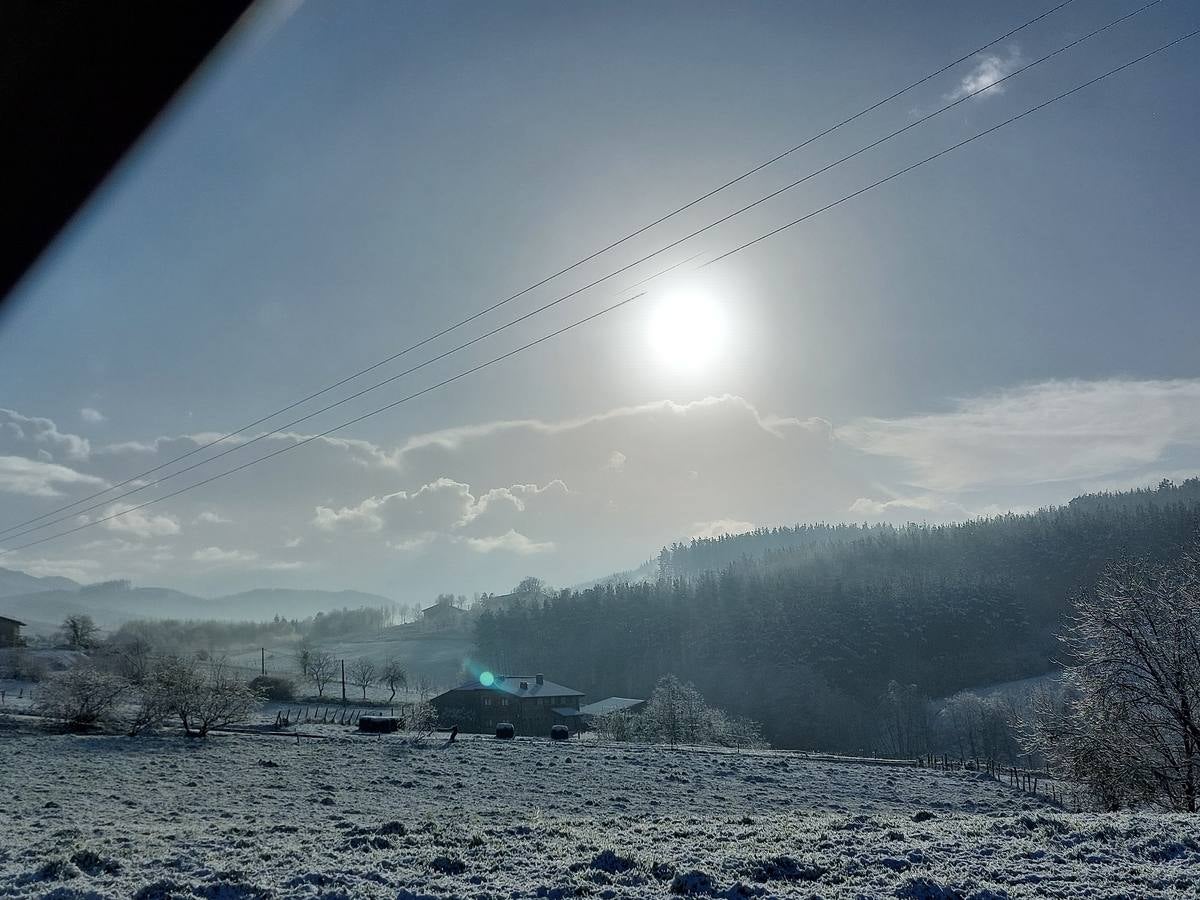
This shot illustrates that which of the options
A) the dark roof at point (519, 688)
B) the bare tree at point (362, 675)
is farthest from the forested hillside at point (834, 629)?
Result: the dark roof at point (519, 688)

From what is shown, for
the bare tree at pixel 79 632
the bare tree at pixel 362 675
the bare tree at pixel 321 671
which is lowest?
the bare tree at pixel 362 675

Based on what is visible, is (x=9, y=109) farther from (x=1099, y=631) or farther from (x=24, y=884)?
(x=1099, y=631)

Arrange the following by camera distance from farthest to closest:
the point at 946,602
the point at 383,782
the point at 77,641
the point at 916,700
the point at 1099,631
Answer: the point at 946,602
the point at 916,700
the point at 77,641
the point at 383,782
the point at 1099,631

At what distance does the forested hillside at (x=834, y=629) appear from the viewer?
5123 inches

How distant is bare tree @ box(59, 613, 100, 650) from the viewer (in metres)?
113

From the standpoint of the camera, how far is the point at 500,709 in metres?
93.2

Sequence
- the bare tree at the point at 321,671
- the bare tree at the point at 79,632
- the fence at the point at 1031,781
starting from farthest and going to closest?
the bare tree at the point at 321,671 < the bare tree at the point at 79,632 < the fence at the point at 1031,781

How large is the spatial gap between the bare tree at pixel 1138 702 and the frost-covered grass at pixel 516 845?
7.90m

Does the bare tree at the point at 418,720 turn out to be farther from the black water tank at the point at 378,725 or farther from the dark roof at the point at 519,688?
the dark roof at the point at 519,688

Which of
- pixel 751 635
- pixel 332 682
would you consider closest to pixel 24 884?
pixel 332 682

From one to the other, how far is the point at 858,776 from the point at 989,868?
36.1m

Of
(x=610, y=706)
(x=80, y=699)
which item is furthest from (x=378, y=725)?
(x=610, y=706)

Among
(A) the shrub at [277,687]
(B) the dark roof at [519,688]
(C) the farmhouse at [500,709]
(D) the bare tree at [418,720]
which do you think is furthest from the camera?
(B) the dark roof at [519,688]

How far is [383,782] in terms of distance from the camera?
34688mm
